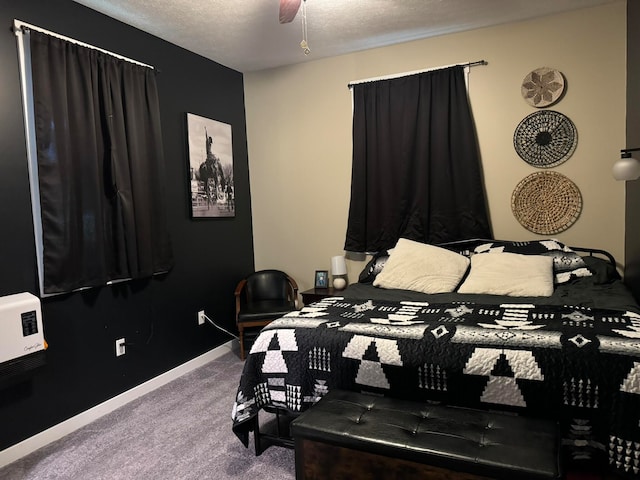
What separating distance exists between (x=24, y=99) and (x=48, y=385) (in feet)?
5.44

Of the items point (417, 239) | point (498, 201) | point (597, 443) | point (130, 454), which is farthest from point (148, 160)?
point (597, 443)

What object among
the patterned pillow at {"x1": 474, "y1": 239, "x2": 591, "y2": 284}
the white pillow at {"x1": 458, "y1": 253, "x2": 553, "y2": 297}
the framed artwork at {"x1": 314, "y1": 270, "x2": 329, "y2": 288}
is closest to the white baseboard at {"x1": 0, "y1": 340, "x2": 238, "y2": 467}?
the framed artwork at {"x1": 314, "y1": 270, "x2": 329, "y2": 288}

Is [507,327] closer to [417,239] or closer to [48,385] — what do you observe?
[417,239]

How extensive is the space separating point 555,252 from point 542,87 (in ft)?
4.20

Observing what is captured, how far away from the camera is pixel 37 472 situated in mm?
2240

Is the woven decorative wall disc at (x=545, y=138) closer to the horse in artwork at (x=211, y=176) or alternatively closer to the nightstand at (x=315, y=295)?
the nightstand at (x=315, y=295)

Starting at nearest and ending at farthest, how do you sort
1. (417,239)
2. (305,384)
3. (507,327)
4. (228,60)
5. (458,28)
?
(507,327), (305,384), (458,28), (417,239), (228,60)

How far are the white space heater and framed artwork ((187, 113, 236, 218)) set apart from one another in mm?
1575

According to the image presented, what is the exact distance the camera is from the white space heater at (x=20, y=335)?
2.15m

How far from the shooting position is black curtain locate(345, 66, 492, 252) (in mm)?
3516

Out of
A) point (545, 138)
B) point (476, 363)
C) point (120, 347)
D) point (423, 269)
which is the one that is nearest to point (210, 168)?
point (120, 347)

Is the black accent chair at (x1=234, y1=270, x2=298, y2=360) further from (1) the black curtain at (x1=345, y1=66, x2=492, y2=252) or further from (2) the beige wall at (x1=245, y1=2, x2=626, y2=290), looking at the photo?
(1) the black curtain at (x1=345, y1=66, x2=492, y2=252)

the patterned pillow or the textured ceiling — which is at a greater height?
the textured ceiling

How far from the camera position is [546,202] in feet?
11.0
